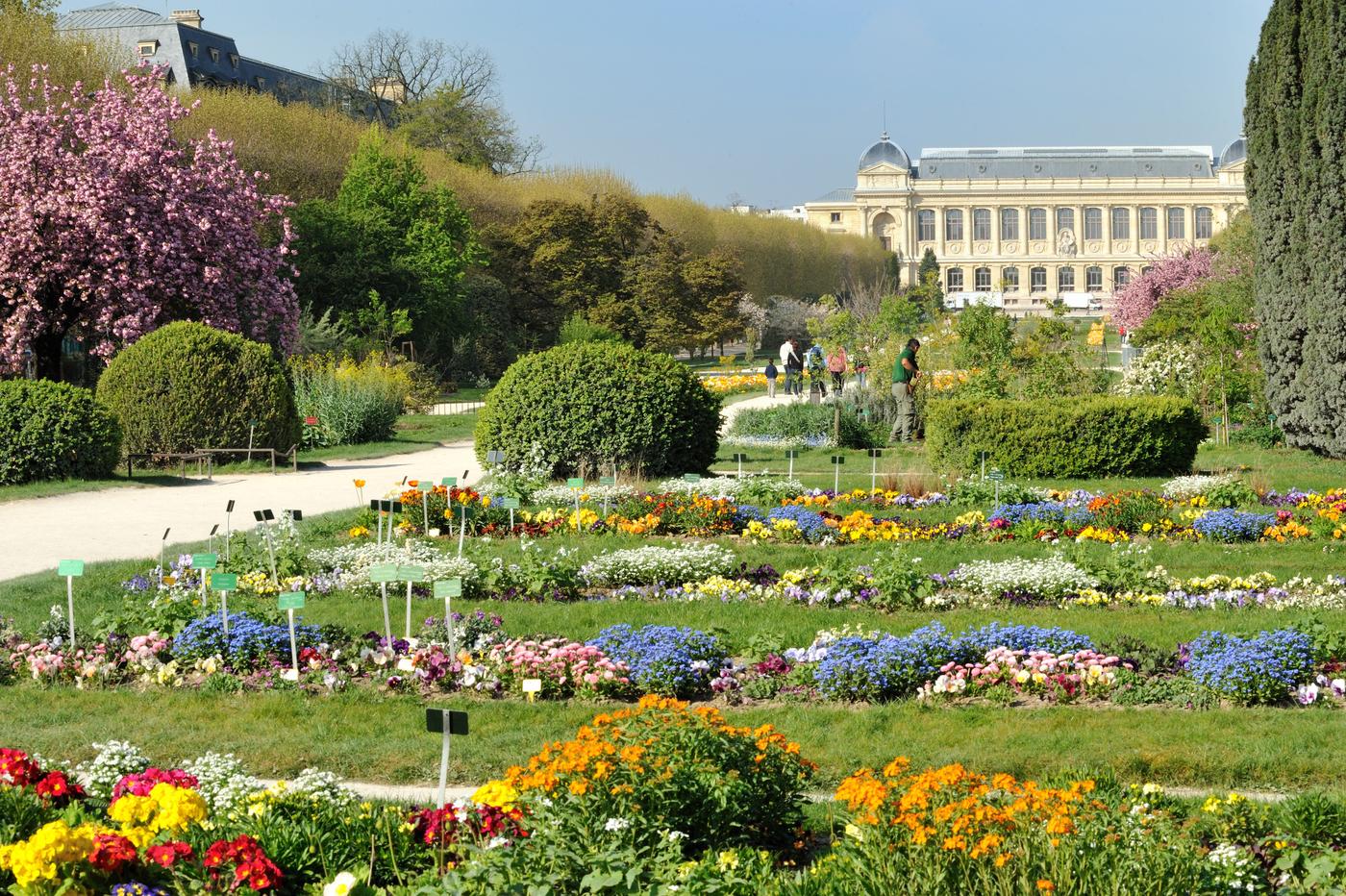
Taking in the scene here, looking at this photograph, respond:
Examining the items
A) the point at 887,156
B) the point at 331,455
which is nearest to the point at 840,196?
the point at 887,156

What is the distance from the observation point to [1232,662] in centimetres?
619

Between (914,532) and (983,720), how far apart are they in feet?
16.2

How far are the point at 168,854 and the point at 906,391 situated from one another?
15563 mm

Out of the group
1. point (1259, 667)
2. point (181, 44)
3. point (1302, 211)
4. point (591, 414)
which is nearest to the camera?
point (1259, 667)

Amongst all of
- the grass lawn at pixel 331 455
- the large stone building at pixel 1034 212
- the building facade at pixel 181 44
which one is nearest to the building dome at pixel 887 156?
the large stone building at pixel 1034 212

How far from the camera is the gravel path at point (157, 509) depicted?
35.4ft

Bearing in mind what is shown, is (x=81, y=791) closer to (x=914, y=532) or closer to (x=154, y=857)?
(x=154, y=857)

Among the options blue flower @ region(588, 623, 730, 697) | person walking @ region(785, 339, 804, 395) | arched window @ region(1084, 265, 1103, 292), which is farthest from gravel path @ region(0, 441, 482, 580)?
arched window @ region(1084, 265, 1103, 292)

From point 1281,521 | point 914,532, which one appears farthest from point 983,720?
point 1281,521

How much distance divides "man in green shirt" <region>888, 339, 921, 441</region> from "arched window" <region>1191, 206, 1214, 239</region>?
81.1 meters

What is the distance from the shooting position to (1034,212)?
97.5 m

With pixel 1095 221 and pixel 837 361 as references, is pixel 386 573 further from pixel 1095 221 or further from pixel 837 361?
pixel 1095 221

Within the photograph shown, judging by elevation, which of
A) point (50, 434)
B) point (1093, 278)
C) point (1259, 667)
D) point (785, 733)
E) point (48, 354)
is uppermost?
point (1093, 278)

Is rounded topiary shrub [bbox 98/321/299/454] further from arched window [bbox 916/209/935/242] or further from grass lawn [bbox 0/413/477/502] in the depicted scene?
arched window [bbox 916/209/935/242]
